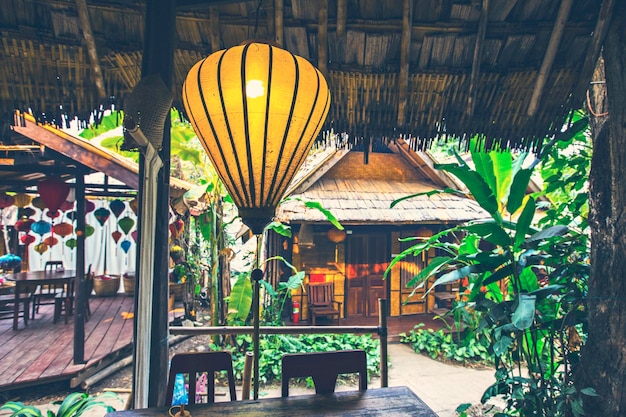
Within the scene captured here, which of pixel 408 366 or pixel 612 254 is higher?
pixel 612 254

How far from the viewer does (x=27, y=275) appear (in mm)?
6422

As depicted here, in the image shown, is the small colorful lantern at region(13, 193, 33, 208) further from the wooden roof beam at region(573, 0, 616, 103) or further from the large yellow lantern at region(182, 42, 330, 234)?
the wooden roof beam at region(573, 0, 616, 103)

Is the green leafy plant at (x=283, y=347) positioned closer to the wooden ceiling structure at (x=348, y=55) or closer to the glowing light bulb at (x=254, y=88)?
the wooden ceiling structure at (x=348, y=55)

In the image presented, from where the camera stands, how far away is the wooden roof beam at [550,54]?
2.11m

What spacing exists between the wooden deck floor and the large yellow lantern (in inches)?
207

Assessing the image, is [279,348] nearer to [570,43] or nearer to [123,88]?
[123,88]

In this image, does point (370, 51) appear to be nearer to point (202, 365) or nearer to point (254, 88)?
point (254, 88)

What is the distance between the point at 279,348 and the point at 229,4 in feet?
19.5

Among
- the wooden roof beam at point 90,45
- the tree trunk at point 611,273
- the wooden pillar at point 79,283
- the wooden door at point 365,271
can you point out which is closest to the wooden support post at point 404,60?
the tree trunk at point 611,273

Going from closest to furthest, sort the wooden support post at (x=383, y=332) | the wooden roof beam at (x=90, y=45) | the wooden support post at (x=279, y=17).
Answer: the wooden roof beam at (x=90, y=45)
the wooden support post at (x=279, y=17)
the wooden support post at (x=383, y=332)

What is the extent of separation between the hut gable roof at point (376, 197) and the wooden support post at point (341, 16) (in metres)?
4.75

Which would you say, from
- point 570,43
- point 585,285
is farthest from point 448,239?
point 570,43

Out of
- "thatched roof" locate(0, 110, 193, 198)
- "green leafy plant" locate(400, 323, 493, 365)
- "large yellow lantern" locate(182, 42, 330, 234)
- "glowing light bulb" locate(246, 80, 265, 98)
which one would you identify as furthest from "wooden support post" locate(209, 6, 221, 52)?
"green leafy plant" locate(400, 323, 493, 365)

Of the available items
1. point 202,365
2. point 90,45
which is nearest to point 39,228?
point 90,45
